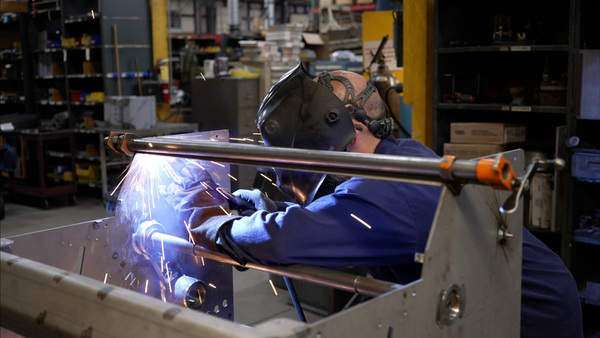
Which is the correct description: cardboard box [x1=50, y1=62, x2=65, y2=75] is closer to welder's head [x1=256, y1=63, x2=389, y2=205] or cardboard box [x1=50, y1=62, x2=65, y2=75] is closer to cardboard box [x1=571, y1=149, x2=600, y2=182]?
cardboard box [x1=571, y1=149, x2=600, y2=182]

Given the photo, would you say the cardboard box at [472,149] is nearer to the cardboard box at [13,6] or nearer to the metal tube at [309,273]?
the metal tube at [309,273]

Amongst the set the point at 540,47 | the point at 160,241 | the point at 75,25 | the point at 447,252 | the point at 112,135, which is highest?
the point at 75,25

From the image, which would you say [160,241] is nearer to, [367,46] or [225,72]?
[367,46]

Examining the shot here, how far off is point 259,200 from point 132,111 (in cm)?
603

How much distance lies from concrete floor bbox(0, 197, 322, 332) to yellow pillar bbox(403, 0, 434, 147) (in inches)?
64.7

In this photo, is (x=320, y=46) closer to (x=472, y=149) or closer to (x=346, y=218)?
(x=472, y=149)

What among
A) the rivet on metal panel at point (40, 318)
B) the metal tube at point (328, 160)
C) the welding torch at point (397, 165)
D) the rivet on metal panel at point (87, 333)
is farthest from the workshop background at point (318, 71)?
the rivet on metal panel at point (87, 333)

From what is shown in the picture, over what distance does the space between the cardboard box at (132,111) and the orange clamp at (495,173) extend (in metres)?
7.17

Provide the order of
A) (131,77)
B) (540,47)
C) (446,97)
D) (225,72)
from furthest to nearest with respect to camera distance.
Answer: (225,72) < (131,77) < (446,97) < (540,47)

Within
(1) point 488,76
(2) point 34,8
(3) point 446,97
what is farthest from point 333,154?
(2) point 34,8

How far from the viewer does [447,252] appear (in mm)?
1299

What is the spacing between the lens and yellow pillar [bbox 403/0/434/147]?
16.0 ft

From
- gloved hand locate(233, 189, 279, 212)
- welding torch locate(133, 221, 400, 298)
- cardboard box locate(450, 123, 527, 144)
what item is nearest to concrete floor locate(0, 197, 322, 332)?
cardboard box locate(450, 123, 527, 144)

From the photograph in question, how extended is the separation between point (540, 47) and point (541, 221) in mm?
1153
